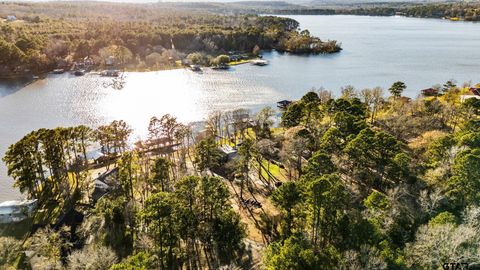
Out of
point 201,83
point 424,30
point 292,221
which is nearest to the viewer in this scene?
point 292,221

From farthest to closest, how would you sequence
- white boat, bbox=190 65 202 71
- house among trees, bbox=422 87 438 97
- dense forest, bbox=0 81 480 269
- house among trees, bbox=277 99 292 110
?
white boat, bbox=190 65 202 71, house among trees, bbox=422 87 438 97, house among trees, bbox=277 99 292 110, dense forest, bbox=0 81 480 269

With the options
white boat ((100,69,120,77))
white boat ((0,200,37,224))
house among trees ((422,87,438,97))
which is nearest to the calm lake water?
white boat ((100,69,120,77))

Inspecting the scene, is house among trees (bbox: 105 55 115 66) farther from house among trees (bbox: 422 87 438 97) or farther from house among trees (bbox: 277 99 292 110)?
house among trees (bbox: 422 87 438 97)

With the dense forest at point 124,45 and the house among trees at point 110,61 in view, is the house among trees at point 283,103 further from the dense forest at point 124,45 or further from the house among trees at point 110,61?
the house among trees at point 110,61

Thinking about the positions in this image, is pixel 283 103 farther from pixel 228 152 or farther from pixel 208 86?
pixel 228 152

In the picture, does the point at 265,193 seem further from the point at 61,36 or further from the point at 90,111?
the point at 61,36

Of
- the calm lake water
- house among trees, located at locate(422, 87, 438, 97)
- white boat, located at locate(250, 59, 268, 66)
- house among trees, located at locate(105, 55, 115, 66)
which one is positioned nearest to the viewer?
the calm lake water

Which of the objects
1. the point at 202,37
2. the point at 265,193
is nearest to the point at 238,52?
the point at 202,37
